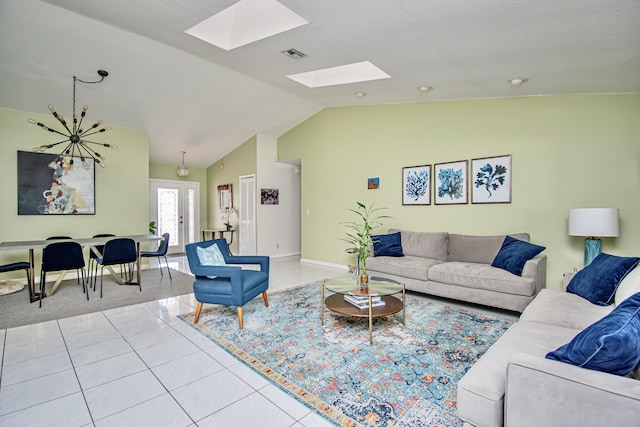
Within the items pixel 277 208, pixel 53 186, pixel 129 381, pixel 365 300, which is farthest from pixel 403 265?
pixel 53 186

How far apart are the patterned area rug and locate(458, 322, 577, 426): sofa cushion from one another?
1.35 feet

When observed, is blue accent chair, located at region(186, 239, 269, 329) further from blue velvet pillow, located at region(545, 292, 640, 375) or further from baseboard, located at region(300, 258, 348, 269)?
baseboard, located at region(300, 258, 348, 269)

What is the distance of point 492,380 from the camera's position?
1.42m

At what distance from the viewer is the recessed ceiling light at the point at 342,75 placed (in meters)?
4.03

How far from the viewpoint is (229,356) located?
8.18ft

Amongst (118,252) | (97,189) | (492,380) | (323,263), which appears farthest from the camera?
(323,263)

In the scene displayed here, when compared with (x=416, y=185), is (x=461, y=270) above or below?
below

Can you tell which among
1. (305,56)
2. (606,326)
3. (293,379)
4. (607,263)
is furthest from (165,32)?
(607,263)

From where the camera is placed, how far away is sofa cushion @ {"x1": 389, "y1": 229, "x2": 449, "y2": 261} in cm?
451

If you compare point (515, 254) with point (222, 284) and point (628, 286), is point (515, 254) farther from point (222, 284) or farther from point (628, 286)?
point (222, 284)

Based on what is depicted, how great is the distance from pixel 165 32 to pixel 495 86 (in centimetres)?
392

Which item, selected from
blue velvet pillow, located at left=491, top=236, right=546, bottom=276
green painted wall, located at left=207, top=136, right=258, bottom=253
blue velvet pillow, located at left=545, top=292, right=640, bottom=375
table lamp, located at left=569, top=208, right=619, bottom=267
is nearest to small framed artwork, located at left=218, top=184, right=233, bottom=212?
green painted wall, located at left=207, top=136, right=258, bottom=253

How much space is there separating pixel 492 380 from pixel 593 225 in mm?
2796

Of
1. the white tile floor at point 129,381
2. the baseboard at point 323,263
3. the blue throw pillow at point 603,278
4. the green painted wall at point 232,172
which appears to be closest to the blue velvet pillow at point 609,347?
the white tile floor at point 129,381
